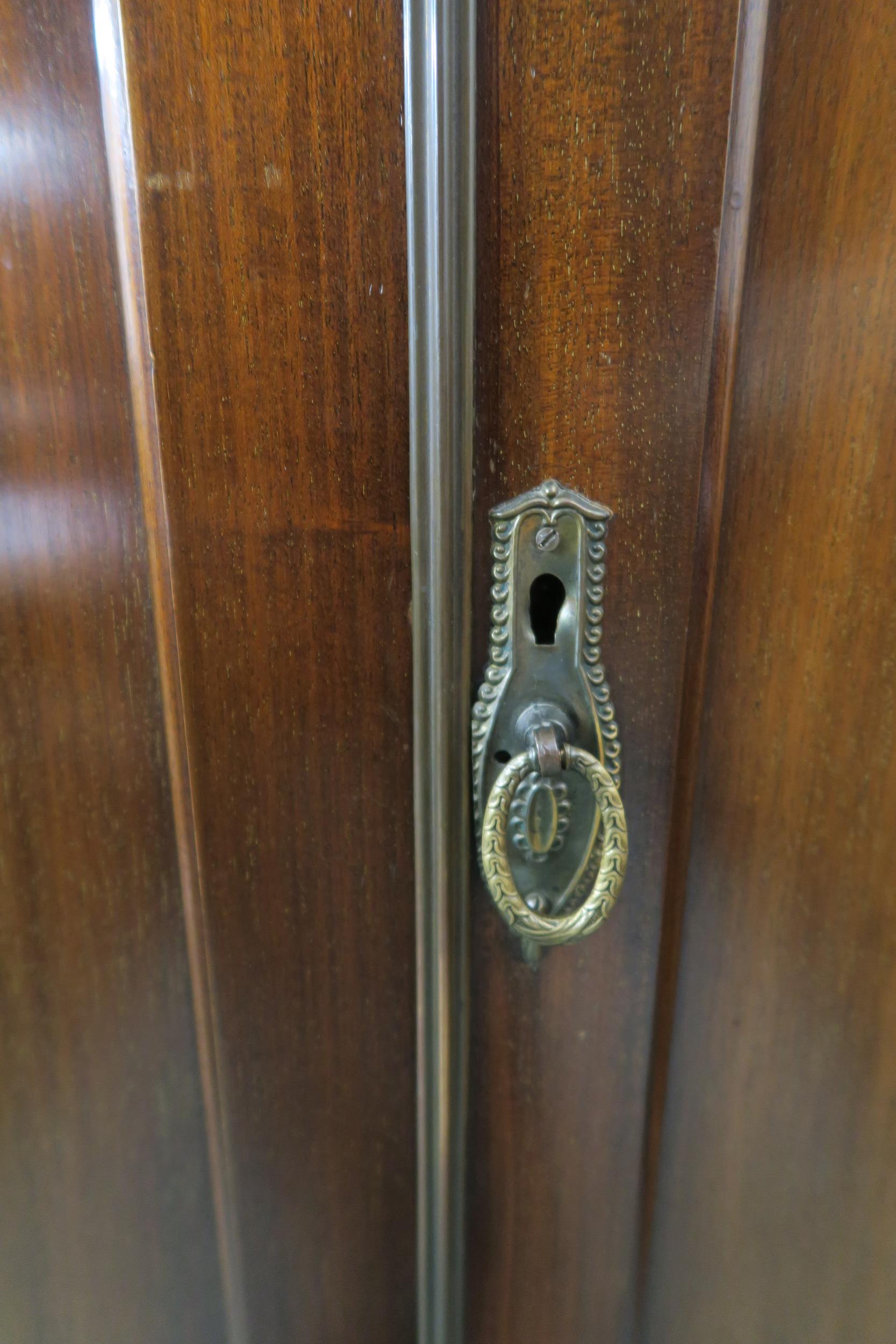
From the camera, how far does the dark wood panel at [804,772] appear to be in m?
0.28

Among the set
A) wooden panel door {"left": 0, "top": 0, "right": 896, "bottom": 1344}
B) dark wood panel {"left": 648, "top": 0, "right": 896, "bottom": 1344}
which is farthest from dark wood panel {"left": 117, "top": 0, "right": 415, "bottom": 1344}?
dark wood panel {"left": 648, "top": 0, "right": 896, "bottom": 1344}

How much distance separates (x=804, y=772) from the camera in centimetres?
32

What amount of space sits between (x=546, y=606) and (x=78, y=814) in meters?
0.23

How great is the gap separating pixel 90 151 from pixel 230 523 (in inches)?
5.7

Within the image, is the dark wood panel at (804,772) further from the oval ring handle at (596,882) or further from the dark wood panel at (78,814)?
the dark wood panel at (78,814)

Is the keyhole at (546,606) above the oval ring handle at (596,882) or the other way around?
above

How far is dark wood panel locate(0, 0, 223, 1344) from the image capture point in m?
0.28

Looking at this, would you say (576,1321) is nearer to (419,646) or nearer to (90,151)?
(419,646)

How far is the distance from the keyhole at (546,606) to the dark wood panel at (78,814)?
0.17 meters

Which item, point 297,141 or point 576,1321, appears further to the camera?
point 576,1321

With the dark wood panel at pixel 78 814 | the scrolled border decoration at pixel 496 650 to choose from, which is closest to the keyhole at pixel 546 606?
the scrolled border decoration at pixel 496 650

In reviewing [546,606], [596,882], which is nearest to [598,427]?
[546,606]

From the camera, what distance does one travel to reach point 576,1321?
0.41 meters

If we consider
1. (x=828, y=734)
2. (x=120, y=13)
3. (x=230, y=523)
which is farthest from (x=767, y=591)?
(x=120, y=13)
